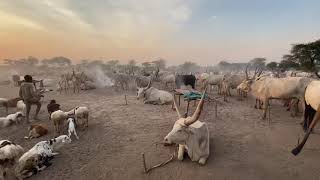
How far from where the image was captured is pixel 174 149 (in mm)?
9211

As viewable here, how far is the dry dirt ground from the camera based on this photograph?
316 inches

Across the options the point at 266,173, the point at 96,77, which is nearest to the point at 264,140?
the point at 266,173

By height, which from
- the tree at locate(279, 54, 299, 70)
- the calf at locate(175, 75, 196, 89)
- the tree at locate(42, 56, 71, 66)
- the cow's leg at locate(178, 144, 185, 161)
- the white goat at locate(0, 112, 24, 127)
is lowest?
the cow's leg at locate(178, 144, 185, 161)

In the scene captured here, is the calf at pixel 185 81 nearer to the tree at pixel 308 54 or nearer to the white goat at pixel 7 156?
the tree at pixel 308 54

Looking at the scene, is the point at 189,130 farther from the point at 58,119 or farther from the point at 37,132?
the point at 37,132

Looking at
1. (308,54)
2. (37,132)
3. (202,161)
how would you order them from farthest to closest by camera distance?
(308,54), (37,132), (202,161)

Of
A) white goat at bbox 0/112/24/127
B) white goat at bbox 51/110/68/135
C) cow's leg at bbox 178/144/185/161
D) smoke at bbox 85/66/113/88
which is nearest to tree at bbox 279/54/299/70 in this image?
smoke at bbox 85/66/113/88

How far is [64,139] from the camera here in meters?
9.73

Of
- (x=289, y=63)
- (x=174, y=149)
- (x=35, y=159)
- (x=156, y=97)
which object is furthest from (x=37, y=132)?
(x=289, y=63)

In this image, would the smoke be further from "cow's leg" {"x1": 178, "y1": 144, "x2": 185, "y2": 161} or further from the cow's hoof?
the cow's hoof

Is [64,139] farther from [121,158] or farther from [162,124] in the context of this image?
[162,124]

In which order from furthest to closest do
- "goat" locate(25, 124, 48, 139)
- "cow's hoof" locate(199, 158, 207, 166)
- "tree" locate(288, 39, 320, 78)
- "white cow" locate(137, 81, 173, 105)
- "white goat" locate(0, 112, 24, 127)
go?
1. "tree" locate(288, 39, 320, 78)
2. "white cow" locate(137, 81, 173, 105)
3. "white goat" locate(0, 112, 24, 127)
4. "goat" locate(25, 124, 48, 139)
5. "cow's hoof" locate(199, 158, 207, 166)

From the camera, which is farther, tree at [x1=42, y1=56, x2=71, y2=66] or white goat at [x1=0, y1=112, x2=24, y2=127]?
tree at [x1=42, y1=56, x2=71, y2=66]

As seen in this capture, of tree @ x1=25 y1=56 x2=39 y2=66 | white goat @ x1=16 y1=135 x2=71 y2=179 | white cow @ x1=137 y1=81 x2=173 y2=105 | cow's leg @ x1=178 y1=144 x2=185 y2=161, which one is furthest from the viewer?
tree @ x1=25 y1=56 x2=39 y2=66
